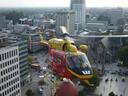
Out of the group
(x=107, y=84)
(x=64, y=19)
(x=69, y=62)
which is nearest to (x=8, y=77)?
(x=69, y=62)

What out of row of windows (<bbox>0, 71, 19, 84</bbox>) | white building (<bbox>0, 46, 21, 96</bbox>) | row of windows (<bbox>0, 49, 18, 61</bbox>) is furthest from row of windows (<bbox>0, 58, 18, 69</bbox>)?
row of windows (<bbox>0, 71, 19, 84</bbox>)

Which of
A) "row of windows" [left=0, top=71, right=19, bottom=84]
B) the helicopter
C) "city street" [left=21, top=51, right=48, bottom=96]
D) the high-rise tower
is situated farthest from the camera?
the high-rise tower

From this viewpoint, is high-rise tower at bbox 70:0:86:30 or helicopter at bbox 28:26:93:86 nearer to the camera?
helicopter at bbox 28:26:93:86

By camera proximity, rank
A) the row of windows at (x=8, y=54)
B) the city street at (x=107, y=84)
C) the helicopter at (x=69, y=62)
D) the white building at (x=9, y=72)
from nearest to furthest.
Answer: the helicopter at (x=69, y=62), the row of windows at (x=8, y=54), the white building at (x=9, y=72), the city street at (x=107, y=84)

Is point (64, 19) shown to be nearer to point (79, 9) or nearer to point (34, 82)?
point (79, 9)

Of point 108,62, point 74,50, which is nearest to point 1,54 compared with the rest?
point 74,50

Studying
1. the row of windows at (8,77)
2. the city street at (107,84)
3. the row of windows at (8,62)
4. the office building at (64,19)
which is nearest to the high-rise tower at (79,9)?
the office building at (64,19)

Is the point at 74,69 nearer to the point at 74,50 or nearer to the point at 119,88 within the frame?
the point at 74,50

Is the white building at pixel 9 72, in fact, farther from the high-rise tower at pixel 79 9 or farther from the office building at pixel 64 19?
the high-rise tower at pixel 79 9

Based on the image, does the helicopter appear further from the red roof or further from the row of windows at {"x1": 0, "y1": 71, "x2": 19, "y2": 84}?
the row of windows at {"x1": 0, "y1": 71, "x2": 19, "y2": 84}
